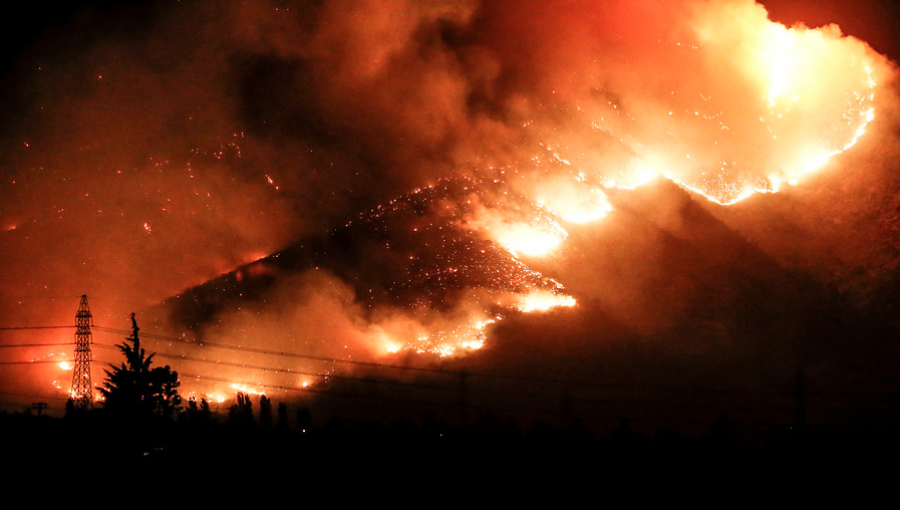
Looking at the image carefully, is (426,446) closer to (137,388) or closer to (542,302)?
(137,388)

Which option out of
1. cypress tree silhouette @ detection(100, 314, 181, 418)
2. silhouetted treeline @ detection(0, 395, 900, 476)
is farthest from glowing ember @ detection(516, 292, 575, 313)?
silhouetted treeline @ detection(0, 395, 900, 476)

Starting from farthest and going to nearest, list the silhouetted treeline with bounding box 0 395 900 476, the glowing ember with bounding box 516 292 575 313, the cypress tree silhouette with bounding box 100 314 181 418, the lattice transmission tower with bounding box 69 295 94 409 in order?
the lattice transmission tower with bounding box 69 295 94 409
the glowing ember with bounding box 516 292 575 313
the cypress tree silhouette with bounding box 100 314 181 418
the silhouetted treeline with bounding box 0 395 900 476

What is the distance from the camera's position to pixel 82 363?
32969 millimetres

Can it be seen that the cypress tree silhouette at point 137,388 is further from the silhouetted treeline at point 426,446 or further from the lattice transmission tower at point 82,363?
the lattice transmission tower at point 82,363

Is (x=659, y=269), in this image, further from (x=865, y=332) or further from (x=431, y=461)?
(x=431, y=461)

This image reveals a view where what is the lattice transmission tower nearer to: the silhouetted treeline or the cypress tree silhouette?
the cypress tree silhouette

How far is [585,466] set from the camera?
12.8 m

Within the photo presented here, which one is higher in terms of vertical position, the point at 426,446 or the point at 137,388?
the point at 137,388

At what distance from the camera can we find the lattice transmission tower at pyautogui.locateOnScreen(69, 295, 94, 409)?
104ft

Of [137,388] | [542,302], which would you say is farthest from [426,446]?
[542,302]

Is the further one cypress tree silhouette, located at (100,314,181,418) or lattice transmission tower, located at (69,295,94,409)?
lattice transmission tower, located at (69,295,94,409)

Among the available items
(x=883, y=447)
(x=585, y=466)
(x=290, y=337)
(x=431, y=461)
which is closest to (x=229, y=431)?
(x=431, y=461)

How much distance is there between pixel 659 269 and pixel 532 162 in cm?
782

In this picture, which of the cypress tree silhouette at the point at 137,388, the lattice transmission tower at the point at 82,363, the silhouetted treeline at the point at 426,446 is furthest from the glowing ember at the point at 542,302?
the lattice transmission tower at the point at 82,363
